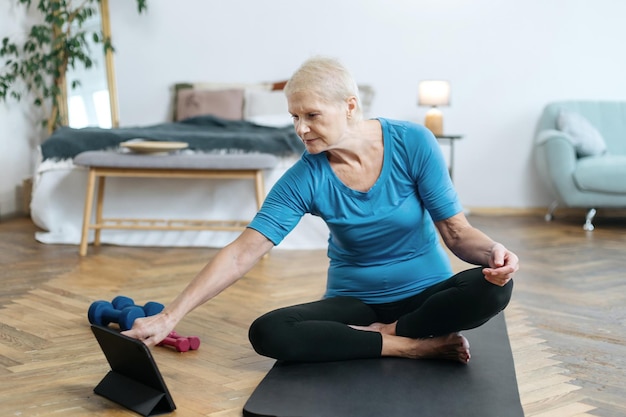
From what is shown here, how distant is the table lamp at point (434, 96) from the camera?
5.53 m

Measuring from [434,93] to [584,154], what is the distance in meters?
1.06

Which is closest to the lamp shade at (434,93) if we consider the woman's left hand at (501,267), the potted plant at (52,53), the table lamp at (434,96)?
the table lamp at (434,96)

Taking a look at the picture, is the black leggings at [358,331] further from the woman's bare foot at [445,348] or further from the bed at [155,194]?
the bed at [155,194]

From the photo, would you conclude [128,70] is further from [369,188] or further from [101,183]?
[369,188]

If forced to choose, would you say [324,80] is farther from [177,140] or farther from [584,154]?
[584,154]

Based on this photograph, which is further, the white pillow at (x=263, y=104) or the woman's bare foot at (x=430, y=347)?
the white pillow at (x=263, y=104)

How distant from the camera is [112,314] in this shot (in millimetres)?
2564

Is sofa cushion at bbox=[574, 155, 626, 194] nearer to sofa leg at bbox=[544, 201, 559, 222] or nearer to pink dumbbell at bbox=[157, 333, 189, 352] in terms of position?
sofa leg at bbox=[544, 201, 559, 222]

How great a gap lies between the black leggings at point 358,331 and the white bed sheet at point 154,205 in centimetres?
214

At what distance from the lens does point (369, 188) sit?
2.16 metres

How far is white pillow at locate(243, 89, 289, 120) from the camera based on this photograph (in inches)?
224

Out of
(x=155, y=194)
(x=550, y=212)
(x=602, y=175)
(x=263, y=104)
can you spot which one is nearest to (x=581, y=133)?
(x=602, y=175)

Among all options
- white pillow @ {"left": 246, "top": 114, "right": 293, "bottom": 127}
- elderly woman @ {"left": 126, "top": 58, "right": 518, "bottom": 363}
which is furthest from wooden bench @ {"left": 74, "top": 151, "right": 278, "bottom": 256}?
elderly woman @ {"left": 126, "top": 58, "right": 518, "bottom": 363}

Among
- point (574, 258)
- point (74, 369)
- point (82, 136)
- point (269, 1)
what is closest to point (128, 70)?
point (269, 1)
